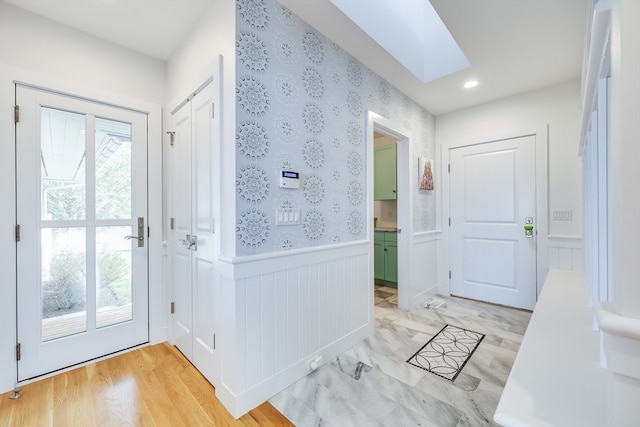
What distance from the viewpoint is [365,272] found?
2.40 m

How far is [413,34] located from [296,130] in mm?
1652

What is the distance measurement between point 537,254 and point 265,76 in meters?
3.27

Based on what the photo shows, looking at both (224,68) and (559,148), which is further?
(559,148)

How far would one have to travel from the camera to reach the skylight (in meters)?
1.98

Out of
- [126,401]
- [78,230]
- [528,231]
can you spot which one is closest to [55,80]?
[78,230]

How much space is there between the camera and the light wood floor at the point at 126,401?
1470 millimetres

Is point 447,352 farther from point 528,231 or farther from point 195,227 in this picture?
point 195,227

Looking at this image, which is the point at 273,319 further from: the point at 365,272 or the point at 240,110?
the point at 240,110

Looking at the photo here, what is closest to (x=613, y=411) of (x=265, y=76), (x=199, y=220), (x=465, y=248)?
(x=265, y=76)

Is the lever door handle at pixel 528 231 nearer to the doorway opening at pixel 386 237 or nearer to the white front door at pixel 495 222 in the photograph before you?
the white front door at pixel 495 222

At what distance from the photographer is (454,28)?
2.01m

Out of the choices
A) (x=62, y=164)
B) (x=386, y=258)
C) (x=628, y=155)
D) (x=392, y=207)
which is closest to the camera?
(x=628, y=155)

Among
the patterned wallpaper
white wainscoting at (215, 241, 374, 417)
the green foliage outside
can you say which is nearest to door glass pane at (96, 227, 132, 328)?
the green foliage outside

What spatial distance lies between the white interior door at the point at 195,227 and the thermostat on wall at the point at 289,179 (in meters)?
0.41
